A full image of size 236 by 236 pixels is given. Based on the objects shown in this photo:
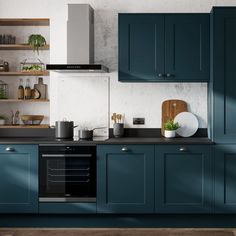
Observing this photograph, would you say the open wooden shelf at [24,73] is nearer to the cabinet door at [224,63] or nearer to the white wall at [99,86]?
the white wall at [99,86]

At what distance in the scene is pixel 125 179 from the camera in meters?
4.72

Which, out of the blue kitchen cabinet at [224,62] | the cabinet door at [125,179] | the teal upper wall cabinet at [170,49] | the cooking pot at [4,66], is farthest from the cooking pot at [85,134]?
the blue kitchen cabinet at [224,62]

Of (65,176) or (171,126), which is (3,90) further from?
(171,126)

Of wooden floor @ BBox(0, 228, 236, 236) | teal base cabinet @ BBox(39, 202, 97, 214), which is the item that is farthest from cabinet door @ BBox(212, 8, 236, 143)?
teal base cabinet @ BBox(39, 202, 97, 214)

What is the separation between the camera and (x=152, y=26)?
5.00 m

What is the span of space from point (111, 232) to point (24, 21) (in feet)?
8.01

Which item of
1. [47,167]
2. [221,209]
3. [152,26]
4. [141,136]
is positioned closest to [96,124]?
[141,136]

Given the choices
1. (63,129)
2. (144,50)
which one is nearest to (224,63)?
(144,50)

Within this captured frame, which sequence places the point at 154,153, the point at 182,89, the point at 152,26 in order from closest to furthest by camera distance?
→ the point at 154,153, the point at 152,26, the point at 182,89

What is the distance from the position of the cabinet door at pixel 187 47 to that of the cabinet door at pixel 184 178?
2.54 ft

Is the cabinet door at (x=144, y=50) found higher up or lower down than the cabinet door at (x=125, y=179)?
higher up

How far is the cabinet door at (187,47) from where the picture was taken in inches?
196

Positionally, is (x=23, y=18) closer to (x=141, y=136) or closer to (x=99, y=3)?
(x=99, y=3)

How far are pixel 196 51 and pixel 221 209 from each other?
1596mm
